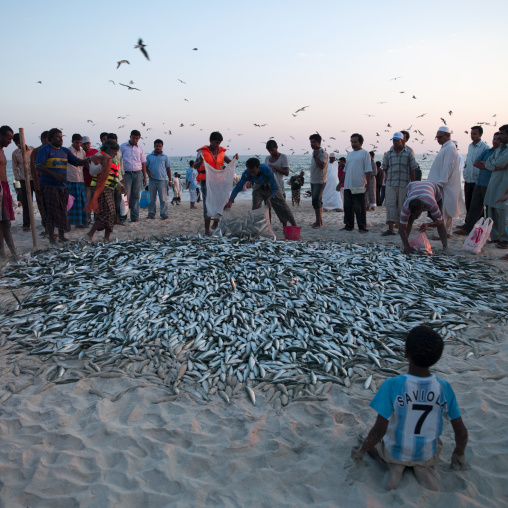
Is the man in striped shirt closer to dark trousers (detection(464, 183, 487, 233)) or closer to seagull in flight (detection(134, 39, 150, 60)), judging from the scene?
dark trousers (detection(464, 183, 487, 233))

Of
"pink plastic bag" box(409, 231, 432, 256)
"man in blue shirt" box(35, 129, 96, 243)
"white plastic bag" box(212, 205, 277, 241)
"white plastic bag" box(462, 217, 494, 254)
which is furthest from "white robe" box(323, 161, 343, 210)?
"man in blue shirt" box(35, 129, 96, 243)

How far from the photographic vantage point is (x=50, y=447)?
342cm

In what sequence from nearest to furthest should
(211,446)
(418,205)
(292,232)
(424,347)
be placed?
(424,347), (211,446), (418,205), (292,232)

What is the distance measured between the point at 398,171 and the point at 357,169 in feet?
3.46

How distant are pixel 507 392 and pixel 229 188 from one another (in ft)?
23.9

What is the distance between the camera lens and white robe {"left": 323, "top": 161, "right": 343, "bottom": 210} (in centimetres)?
1669

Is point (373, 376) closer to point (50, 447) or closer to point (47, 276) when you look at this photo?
point (50, 447)

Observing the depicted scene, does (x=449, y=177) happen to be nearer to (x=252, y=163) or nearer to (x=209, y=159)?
(x=252, y=163)

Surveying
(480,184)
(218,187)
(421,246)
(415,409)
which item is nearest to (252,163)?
(218,187)

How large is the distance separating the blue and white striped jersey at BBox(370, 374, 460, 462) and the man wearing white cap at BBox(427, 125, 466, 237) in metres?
7.83

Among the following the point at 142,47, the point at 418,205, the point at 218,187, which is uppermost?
the point at 142,47

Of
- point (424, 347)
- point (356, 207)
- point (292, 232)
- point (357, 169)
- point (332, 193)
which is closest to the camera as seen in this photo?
point (424, 347)

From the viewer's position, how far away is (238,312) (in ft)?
17.6

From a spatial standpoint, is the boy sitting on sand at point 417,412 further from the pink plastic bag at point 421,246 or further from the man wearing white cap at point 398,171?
the man wearing white cap at point 398,171
